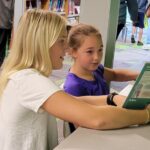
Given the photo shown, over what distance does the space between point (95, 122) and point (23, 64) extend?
1.18 ft

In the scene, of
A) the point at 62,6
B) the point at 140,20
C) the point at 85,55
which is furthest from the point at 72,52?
the point at 62,6

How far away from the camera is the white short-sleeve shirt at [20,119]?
117 centimetres

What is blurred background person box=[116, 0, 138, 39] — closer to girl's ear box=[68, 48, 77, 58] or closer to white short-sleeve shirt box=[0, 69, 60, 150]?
girl's ear box=[68, 48, 77, 58]

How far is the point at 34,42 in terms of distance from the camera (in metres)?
1.23

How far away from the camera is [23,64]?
4.08 feet

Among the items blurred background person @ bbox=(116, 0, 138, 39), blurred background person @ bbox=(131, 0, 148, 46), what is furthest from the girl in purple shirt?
blurred background person @ bbox=(131, 0, 148, 46)

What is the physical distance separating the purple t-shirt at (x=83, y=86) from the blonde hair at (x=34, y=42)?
385mm

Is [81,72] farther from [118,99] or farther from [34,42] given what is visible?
[34,42]

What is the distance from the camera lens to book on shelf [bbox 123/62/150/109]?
1106 millimetres

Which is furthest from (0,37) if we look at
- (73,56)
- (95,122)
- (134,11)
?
(95,122)

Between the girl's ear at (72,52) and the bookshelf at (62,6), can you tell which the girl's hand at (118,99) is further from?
the bookshelf at (62,6)

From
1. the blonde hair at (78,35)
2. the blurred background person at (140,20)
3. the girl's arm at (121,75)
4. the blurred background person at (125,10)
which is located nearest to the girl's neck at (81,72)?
the blonde hair at (78,35)

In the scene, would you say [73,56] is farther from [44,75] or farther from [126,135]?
[126,135]

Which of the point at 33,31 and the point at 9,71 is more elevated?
the point at 33,31
